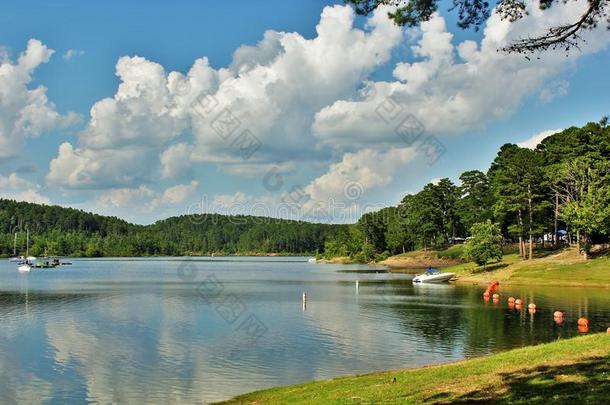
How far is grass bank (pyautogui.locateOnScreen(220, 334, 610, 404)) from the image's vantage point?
16.4m

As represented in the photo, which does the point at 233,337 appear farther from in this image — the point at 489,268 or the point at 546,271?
the point at 489,268

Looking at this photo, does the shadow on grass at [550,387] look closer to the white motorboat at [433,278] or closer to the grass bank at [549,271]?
the grass bank at [549,271]

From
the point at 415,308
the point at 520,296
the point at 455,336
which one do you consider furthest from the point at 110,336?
the point at 520,296

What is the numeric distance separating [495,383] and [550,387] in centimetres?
190

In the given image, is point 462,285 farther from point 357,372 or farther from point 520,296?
point 357,372

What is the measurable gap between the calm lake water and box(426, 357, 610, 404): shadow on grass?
1060 cm

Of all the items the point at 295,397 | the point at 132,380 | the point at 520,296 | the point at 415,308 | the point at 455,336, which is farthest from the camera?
the point at 520,296

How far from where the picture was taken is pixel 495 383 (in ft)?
60.3

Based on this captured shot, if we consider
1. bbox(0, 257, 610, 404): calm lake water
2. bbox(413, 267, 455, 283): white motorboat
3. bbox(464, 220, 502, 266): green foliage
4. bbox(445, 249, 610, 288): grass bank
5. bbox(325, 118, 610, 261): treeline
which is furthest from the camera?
bbox(464, 220, 502, 266): green foliage

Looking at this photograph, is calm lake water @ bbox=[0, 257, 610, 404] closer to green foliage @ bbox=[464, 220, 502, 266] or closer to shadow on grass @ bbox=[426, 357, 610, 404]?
shadow on grass @ bbox=[426, 357, 610, 404]

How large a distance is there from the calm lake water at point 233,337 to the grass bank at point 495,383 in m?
4.62

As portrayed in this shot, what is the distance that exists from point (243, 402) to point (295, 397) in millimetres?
2183

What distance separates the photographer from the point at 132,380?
27547 millimetres

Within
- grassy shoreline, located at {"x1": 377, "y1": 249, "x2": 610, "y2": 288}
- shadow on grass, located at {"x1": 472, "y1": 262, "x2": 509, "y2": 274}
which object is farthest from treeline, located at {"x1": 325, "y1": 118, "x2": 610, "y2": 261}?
shadow on grass, located at {"x1": 472, "y1": 262, "x2": 509, "y2": 274}
